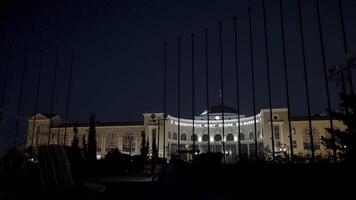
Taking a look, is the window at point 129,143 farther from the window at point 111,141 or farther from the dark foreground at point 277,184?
the dark foreground at point 277,184

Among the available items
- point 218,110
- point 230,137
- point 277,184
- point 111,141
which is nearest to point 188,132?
point 218,110

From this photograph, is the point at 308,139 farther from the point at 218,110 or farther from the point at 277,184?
the point at 277,184

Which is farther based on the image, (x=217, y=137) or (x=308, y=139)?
(x=217, y=137)

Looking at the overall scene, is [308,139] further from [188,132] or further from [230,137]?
[188,132]

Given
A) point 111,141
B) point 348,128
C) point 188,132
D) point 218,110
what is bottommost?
point 348,128

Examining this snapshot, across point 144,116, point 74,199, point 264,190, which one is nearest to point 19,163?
Result: point 74,199

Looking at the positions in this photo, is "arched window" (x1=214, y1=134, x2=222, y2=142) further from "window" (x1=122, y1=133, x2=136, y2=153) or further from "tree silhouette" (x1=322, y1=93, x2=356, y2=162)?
"tree silhouette" (x1=322, y1=93, x2=356, y2=162)

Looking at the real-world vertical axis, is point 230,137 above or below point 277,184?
above

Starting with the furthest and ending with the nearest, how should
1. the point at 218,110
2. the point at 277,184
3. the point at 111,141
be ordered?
the point at 218,110 → the point at 111,141 → the point at 277,184

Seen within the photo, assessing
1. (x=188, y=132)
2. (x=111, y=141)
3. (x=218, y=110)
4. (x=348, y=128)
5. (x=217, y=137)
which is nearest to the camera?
(x=348, y=128)

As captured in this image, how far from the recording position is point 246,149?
79.2m

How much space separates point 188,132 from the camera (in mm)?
79750

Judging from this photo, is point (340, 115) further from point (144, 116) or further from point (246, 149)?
point (246, 149)

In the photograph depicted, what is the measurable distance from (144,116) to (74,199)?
64046 millimetres
